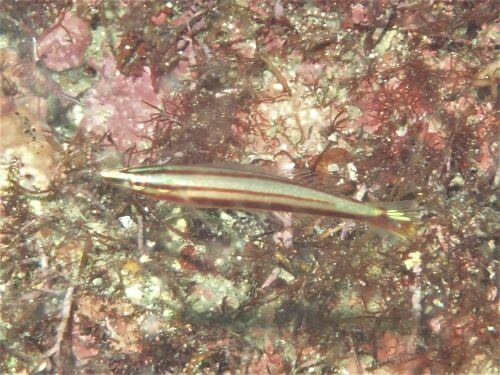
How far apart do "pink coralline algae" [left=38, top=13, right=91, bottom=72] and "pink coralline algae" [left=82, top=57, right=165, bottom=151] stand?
39 centimetres

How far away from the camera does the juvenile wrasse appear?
4035 millimetres

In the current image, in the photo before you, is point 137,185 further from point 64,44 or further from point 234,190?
point 64,44

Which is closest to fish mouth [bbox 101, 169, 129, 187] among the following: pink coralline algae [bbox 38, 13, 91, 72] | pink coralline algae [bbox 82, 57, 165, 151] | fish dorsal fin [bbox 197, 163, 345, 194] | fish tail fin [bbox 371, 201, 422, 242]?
fish dorsal fin [bbox 197, 163, 345, 194]

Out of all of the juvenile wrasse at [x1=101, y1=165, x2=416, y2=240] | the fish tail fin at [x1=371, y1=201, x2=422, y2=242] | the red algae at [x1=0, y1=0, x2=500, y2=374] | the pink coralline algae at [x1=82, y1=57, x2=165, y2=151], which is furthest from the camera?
the pink coralline algae at [x1=82, y1=57, x2=165, y2=151]

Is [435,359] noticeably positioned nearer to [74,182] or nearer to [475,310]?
[475,310]

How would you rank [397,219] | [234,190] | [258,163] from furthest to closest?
[258,163], [397,219], [234,190]

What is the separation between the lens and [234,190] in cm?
403

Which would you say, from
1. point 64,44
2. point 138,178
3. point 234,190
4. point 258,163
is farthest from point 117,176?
point 64,44

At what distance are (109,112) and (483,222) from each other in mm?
4765

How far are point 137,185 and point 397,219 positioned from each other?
7.36 ft

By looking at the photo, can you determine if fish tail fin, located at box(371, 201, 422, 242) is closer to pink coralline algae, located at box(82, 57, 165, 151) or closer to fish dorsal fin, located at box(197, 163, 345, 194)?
fish dorsal fin, located at box(197, 163, 345, 194)

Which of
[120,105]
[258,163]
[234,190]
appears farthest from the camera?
[120,105]

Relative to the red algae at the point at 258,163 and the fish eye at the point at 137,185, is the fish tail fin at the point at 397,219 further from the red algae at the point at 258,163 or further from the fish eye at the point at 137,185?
the fish eye at the point at 137,185

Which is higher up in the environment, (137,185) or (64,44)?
(64,44)
